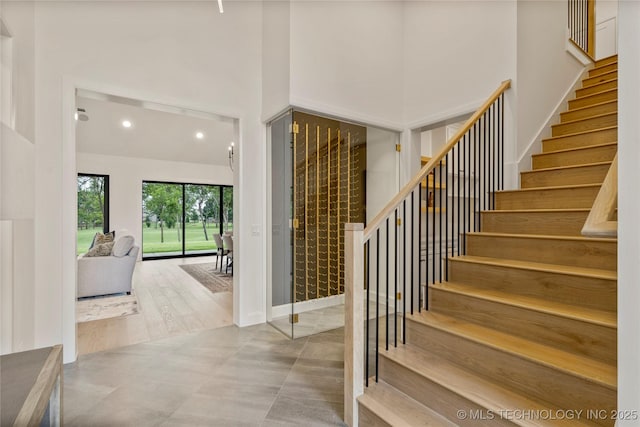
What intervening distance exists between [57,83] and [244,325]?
2697mm

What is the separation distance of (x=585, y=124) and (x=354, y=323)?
121 inches

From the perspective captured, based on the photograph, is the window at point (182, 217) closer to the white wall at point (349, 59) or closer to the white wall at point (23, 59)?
the white wall at point (349, 59)

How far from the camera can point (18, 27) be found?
84.0 inches

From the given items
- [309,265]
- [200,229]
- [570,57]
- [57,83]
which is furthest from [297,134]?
[200,229]

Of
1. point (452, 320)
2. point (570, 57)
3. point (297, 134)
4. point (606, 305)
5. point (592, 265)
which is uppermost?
point (570, 57)

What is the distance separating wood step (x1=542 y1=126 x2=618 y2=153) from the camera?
2.69 m

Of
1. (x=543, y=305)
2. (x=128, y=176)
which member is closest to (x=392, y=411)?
(x=543, y=305)

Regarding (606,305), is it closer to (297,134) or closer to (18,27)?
(297,134)

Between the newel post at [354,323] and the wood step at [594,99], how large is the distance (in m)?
3.17

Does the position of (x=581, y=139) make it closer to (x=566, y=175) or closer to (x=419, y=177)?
(x=566, y=175)

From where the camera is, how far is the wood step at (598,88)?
10.5 ft

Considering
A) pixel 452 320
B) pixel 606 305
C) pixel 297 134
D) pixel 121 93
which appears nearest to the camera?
pixel 606 305
